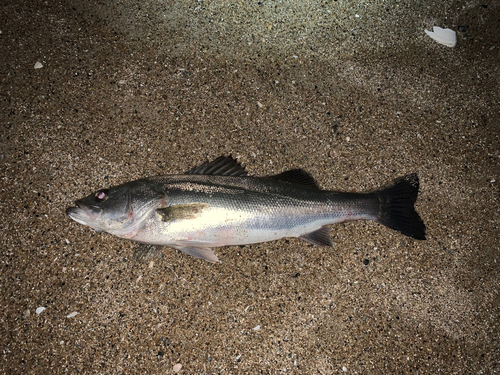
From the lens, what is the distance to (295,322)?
3008 mm

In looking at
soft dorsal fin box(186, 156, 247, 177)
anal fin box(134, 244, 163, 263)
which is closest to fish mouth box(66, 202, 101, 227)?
anal fin box(134, 244, 163, 263)

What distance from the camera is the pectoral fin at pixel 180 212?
2705 millimetres

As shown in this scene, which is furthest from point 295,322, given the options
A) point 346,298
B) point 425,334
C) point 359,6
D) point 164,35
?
point 359,6

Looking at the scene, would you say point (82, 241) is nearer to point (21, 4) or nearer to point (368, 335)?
point (21, 4)

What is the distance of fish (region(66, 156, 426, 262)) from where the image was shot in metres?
2.71

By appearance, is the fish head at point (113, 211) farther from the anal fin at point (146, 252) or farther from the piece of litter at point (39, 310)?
the piece of litter at point (39, 310)

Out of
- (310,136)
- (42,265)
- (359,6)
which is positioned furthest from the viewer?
(359,6)

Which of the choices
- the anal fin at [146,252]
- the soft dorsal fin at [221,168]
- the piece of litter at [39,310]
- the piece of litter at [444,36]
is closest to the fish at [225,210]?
the soft dorsal fin at [221,168]

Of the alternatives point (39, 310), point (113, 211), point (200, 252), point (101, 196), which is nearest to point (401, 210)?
point (200, 252)

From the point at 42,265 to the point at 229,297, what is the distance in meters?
1.83

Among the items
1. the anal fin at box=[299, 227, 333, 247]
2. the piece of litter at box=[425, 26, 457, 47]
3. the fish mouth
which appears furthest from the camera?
the piece of litter at box=[425, 26, 457, 47]

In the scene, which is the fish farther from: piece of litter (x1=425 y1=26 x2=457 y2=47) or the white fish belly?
piece of litter (x1=425 y1=26 x2=457 y2=47)

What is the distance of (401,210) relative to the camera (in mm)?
3061

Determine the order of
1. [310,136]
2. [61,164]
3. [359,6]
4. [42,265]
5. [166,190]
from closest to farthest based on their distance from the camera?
[166,190], [42,265], [61,164], [310,136], [359,6]
